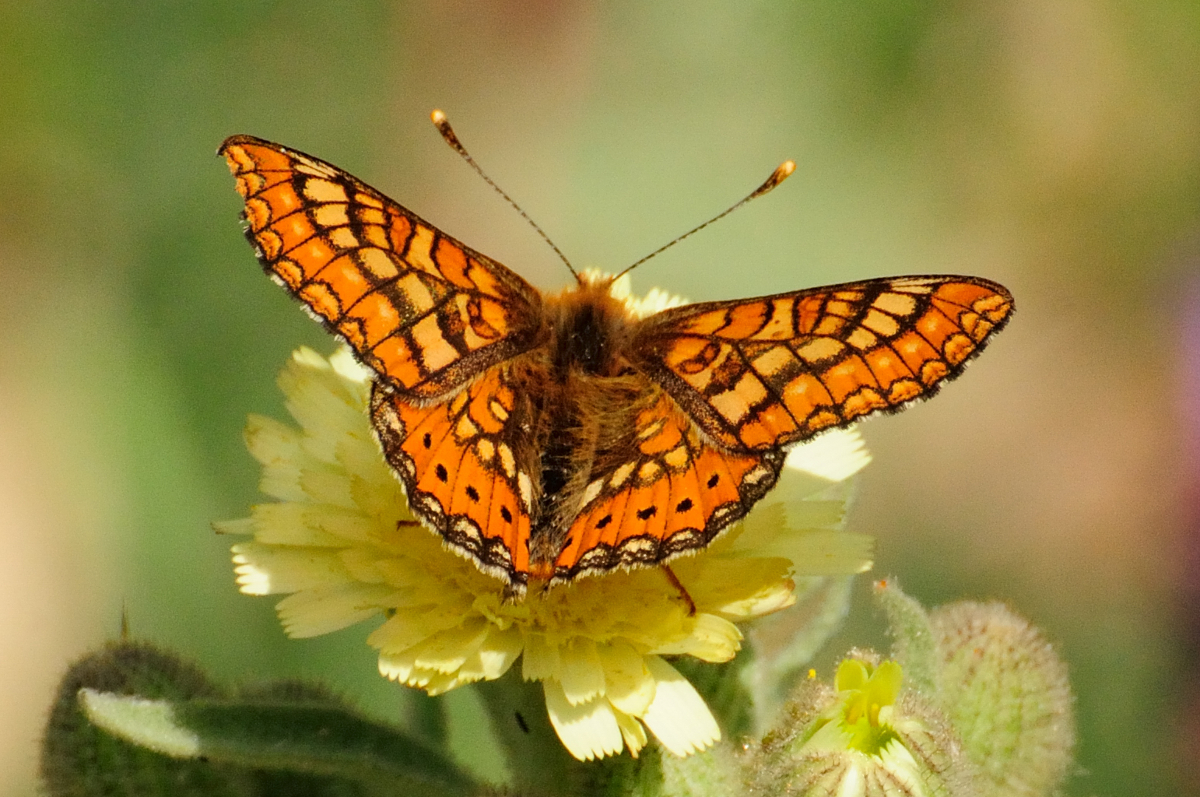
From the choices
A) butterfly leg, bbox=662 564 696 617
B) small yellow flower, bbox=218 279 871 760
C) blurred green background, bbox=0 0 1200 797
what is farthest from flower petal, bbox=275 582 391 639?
blurred green background, bbox=0 0 1200 797

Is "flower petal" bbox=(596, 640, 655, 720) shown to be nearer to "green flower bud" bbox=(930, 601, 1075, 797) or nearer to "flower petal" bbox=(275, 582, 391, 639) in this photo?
"flower petal" bbox=(275, 582, 391, 639)

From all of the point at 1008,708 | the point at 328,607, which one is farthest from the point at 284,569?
the point at 1008,708

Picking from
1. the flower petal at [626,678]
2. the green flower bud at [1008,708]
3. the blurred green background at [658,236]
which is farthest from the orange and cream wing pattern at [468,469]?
the blurred green background at [658,236]

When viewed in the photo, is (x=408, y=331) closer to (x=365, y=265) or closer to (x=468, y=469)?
(x=365, y=265)

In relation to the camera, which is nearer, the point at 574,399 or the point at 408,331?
the point at 408,331

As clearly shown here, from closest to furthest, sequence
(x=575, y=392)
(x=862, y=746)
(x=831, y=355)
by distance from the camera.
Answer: (x=862, y=746), (x=831, y=355), (x=575, y=392)

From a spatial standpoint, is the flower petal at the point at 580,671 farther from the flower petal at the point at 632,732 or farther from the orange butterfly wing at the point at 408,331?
the orange butterfly wing at the point at 408,331
